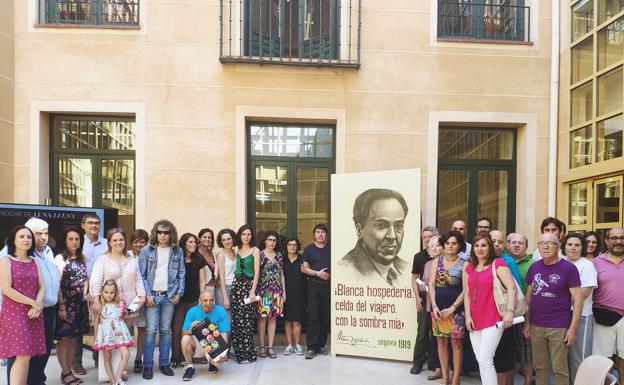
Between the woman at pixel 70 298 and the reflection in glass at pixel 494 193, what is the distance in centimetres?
572

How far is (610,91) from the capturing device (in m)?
6.10

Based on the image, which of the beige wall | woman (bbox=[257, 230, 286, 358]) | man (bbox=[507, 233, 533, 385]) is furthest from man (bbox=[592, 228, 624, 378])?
woman (bbox=[257, 230, 286, 358])

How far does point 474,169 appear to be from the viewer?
24.5 ft

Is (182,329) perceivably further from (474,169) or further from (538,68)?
(538,68)

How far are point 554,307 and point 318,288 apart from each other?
2.76 m

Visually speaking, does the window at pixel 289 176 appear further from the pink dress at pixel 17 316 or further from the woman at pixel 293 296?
the pink dress at pixel 17 316

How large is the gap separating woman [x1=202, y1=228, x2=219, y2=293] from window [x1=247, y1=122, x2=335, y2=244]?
59.5 inches

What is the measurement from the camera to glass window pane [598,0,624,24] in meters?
6.00

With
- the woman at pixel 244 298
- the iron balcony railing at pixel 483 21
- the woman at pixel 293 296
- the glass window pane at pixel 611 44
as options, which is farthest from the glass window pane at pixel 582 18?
the woman at pixel 244 298

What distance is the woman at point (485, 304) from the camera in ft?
14.0

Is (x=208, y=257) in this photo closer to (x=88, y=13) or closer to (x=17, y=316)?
(x=17, y=316)

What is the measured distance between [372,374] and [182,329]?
2.22 metres

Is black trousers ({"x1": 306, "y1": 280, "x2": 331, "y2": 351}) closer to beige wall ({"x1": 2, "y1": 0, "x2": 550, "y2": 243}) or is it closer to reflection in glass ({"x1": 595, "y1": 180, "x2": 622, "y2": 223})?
beige wall ({"x1": 2, "y1": 0, "x2": 550, "y2": 243})

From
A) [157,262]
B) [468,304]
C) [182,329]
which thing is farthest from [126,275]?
[468,304]
